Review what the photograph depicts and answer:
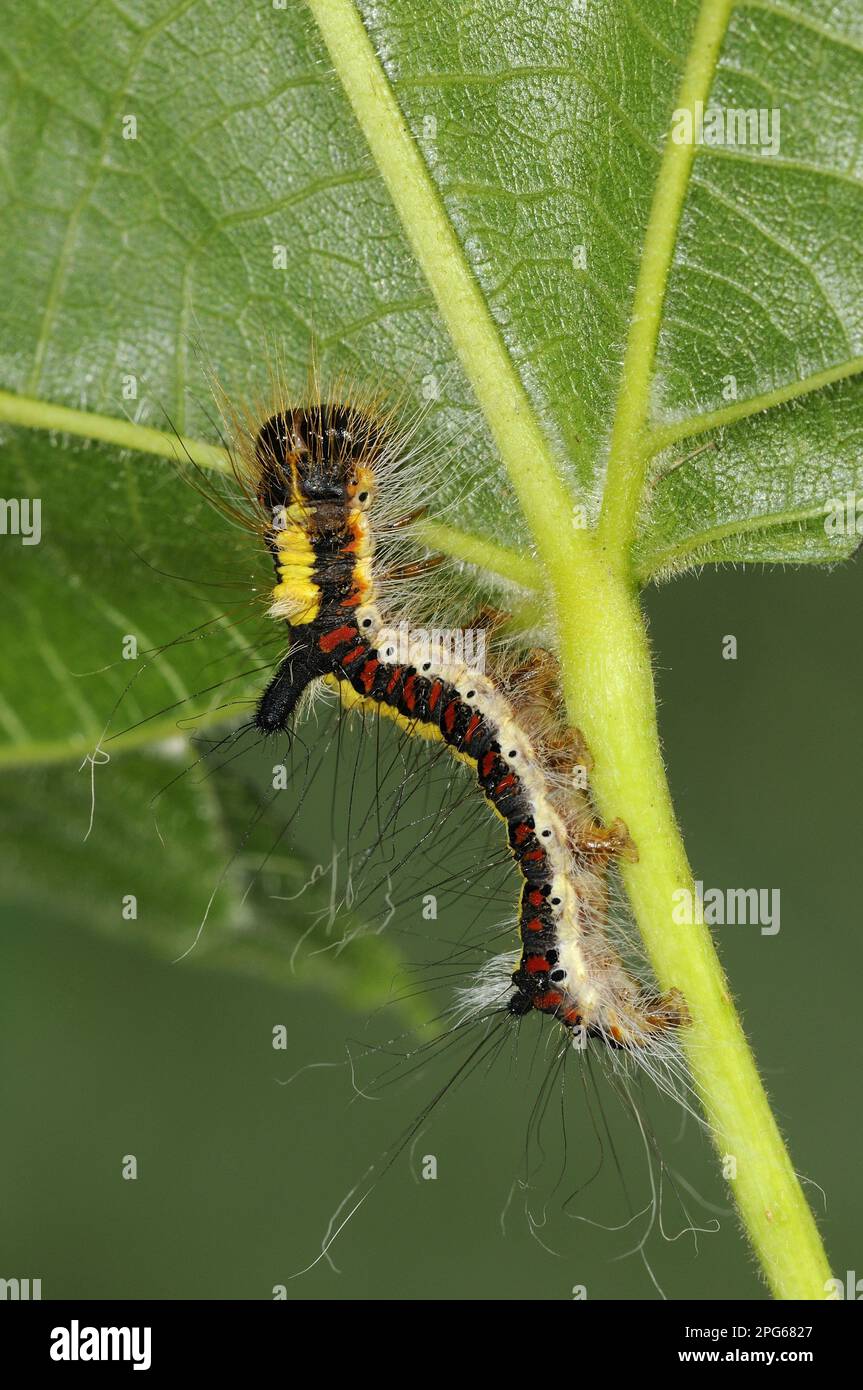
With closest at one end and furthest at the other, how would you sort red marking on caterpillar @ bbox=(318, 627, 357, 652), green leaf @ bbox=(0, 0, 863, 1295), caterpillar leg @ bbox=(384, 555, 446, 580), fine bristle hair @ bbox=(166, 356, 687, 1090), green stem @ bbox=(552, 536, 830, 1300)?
green stem @ bbox=(552, 536, 830, 1300) → green leaf @ bbox=(0, 0, 863, 1295) → fine bristle hair @ bbox=(166, 356, 687, 1090) → caterpillar leg @ bbox=(384, 555, 446, 580) → red marking on caterpillar @ bbox=(318, 627, 357, 652)

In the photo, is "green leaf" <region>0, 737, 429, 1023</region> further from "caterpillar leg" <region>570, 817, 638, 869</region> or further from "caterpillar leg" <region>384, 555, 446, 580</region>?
"caterpillar leg" <region>570, 817, 638, 869</region>

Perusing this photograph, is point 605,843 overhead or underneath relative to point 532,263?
underneath

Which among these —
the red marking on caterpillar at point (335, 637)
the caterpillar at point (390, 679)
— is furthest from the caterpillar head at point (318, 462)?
the red marking on caterpillar at point (335, 637)

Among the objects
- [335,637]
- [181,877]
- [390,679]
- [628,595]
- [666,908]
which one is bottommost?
[666,908]

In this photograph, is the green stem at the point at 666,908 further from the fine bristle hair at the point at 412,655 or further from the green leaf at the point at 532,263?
the fine bristle hair at the point at 412,655

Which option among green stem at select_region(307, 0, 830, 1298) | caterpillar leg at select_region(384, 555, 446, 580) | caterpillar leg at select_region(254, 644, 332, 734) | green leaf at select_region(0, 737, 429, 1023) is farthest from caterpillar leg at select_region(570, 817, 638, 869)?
green leaf at select_region(0, 737, 429, 1023)

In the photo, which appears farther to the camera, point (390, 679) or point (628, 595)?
point (390, 679)

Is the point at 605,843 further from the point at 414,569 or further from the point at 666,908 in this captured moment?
the point at 414,569

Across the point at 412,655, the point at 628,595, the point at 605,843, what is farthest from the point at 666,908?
the point at 412,655

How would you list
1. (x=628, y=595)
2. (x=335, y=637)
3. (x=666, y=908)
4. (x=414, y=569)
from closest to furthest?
(x=666, y=908) → (x=628, y=595) → (x=414, y=569) → (x=335, y=637)

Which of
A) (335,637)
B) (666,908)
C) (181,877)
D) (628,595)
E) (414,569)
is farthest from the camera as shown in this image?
(181,877)
